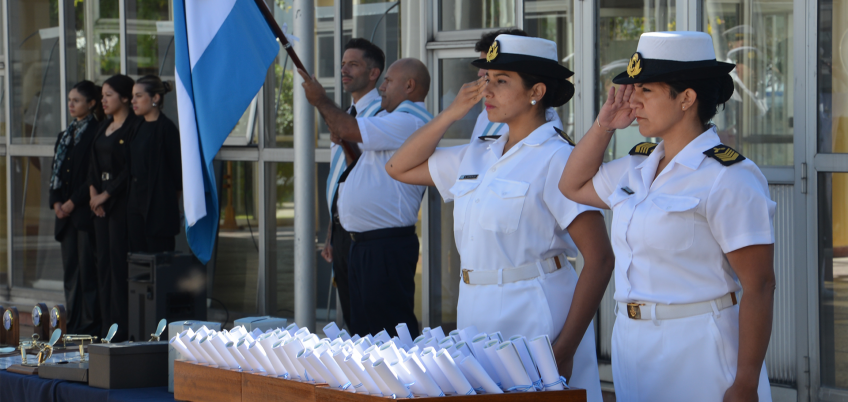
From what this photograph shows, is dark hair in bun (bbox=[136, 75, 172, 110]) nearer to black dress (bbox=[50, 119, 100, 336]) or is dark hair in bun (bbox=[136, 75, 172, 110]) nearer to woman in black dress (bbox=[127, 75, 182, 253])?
woman in black dress (bbox=[127, 75, 182, 253])

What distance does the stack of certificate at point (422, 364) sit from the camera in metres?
1.72

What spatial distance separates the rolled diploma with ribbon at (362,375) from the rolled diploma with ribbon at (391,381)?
0.04 metres

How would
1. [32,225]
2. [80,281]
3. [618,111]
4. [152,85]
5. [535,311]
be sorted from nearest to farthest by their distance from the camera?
[618,111] → [535,311] → [152,85] → [80,281] → [32,225]

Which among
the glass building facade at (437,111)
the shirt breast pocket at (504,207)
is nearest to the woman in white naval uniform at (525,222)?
the shirt breast pocket at (504,207)

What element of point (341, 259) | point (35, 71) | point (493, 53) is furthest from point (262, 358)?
point (35, 71)

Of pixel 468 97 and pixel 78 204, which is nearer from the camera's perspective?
pixel 468 97

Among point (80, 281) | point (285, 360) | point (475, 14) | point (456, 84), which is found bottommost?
point (80, 281)

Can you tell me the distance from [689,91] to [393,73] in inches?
87.6

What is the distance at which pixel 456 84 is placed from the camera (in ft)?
17.0

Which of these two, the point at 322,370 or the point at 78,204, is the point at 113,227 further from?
the point at 322,370

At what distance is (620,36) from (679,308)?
2658mm

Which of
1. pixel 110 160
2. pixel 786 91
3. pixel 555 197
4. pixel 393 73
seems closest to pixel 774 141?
pixel 786 91

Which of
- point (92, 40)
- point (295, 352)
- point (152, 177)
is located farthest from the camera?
point (92, 40)

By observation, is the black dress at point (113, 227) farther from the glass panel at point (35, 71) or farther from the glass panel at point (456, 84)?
the glass panel at point (35, 71)
